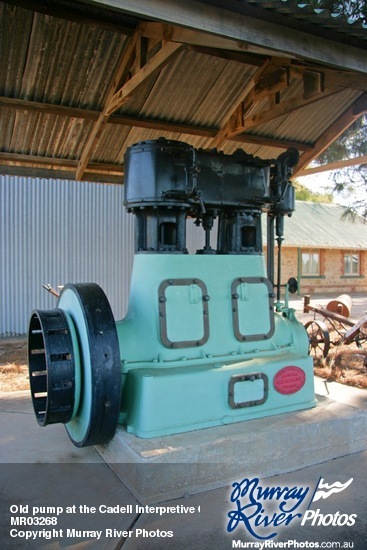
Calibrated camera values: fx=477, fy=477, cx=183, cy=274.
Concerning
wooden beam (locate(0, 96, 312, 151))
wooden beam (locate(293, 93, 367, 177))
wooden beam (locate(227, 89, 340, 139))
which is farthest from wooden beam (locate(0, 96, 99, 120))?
wooden beam (locate(293, 93, 367, 177))

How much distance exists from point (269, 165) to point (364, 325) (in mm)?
4793

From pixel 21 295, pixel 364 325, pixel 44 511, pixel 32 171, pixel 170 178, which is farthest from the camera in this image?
pixel 21 295

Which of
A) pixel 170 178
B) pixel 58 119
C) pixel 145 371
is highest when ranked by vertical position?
pixel 58 119

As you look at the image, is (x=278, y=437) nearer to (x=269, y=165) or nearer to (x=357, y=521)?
(x=357, y=521)

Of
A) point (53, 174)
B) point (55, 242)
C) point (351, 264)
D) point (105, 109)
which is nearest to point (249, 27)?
point (105, 109)

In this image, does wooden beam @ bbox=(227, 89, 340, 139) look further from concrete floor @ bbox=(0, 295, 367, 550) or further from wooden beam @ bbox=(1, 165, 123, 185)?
concrete floor @ bbox=(0, 295, 367, 550)

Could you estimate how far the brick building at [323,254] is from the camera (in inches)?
886

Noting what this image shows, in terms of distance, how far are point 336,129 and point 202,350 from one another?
3.52 meters

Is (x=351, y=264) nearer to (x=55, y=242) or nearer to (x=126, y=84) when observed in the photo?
(x=55, y=242)

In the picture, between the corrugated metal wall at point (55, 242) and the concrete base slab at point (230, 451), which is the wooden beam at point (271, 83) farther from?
the corrugated metal wall at point (55, 242)

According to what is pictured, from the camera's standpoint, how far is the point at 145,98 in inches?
196

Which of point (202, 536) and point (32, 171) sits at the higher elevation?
point (32, 171)

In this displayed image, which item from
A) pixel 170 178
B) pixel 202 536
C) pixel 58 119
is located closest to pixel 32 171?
pixel 58 119

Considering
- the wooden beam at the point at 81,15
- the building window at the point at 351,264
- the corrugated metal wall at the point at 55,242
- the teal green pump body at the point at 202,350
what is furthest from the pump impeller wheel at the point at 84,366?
the building window at the point at 351,264
